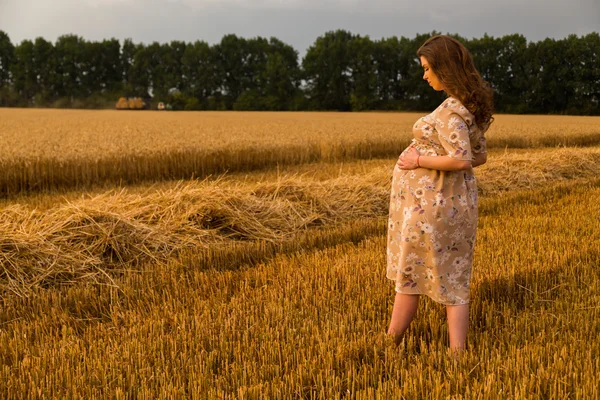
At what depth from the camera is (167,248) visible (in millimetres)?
5621

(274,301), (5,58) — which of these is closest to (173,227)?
(274,301)

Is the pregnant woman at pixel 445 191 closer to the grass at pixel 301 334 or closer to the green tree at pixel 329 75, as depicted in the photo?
the grass at pixel 301 334

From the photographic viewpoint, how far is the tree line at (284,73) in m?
57.1

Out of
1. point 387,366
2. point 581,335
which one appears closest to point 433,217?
point 387,366

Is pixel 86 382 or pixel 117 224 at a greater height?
pixel 117 224

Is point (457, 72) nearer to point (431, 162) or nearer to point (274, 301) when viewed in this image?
point (431, 162)

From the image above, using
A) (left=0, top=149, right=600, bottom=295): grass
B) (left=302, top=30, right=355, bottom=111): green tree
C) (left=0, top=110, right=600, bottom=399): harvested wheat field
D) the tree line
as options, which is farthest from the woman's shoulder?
(left=302, top=30, right=355, bottom=111): green tree

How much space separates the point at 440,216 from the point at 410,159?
37 centimetres

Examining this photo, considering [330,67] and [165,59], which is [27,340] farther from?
[165,59]

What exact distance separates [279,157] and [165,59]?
7206 centimetres

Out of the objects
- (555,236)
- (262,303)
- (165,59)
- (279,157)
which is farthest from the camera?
(165,59)

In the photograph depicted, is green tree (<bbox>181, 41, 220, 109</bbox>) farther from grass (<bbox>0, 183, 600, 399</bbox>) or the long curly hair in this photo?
the long curly hair

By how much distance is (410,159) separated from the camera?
311 centimetres

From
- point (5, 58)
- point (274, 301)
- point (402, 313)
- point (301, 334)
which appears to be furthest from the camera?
point (5, 58)
